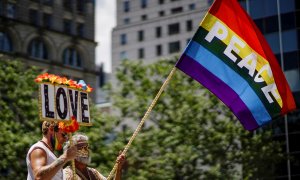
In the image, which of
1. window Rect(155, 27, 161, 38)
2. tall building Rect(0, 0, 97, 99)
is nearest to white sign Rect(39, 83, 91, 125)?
tall building Rect(0, 0, 97, 99)

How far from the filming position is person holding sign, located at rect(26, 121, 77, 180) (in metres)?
7.87

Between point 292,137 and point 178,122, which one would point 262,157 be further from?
point 292,137

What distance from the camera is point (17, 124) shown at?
35219 millimetres

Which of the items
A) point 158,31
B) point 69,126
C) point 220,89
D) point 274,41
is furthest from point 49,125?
point 158,31

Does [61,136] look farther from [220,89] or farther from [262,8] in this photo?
[262,8]

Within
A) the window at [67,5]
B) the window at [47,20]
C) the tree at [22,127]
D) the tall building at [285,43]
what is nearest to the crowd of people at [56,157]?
the tree at [22,127]

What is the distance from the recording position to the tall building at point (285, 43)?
55.3 metres

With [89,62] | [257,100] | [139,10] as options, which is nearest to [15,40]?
[89,62]

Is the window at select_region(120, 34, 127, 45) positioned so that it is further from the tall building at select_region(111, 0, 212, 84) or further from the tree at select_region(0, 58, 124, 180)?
the tree at select_region(0, 58, 124, 180)

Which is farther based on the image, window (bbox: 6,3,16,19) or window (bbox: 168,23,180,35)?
window (bbox: 168,23,180,35)

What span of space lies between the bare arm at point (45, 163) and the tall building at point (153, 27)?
7988cm

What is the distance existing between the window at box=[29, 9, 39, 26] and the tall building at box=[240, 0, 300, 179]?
22544 mm

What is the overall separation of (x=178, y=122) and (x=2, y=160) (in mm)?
9071

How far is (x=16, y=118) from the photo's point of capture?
37.8 metres
